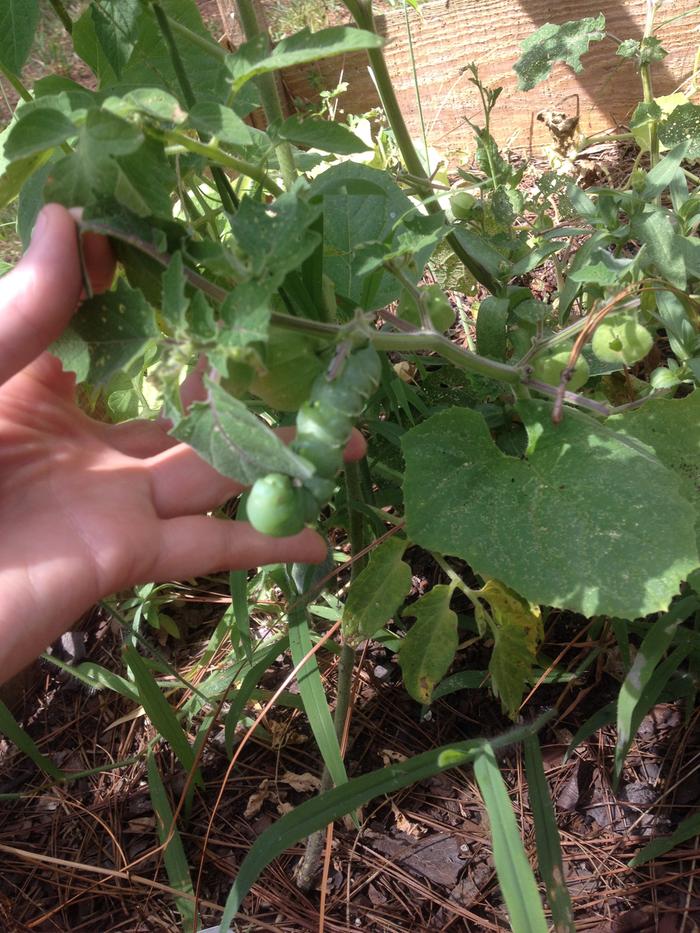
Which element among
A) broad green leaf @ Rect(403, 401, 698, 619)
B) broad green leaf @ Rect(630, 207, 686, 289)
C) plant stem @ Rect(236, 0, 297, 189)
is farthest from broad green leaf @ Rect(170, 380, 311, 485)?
broad green leaf @ Rect(630, 207, 686, 289)

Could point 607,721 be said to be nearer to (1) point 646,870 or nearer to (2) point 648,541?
(1) point 646,870

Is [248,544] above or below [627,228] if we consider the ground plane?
below

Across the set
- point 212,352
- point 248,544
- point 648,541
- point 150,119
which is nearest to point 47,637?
point 248,544

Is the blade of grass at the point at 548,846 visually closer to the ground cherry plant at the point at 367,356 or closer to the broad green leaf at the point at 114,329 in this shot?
the ground cherry plant at the point at 367,356

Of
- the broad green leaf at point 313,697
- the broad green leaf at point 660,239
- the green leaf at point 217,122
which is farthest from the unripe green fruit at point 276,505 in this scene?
the broad green leaf at point 660,239

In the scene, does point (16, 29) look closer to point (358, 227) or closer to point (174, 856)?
point (358, 227)
